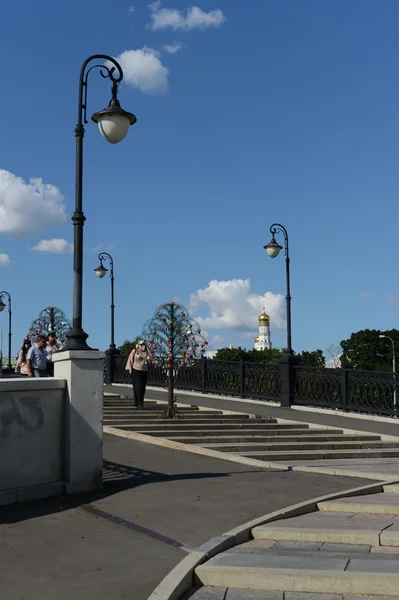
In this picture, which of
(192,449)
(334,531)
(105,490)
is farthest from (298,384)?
(334,531)

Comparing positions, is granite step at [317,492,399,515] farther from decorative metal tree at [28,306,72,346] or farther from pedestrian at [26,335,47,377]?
decorative metal tree at [28,306,72,346]

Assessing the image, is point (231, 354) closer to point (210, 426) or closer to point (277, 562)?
point (210, 426)

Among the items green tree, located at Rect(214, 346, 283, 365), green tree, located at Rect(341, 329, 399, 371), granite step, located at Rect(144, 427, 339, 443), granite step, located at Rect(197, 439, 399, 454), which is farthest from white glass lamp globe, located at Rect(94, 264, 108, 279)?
green tree, located at Rect(214, 346, 283, 365)

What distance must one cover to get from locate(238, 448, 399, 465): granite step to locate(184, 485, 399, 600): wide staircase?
467cm

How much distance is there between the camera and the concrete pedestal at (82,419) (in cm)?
964

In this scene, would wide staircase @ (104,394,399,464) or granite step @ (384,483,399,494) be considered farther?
wide staircase @ (104,394,399,464)

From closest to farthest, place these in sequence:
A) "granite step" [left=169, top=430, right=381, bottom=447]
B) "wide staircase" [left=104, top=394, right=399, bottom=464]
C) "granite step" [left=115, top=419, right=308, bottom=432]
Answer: "wide staircase" [left=104, top=394, right=399, bottom=464], "granite step" [left=169, top=430, right=381, bottom=447], "granite step" [left=115, top=419, right=308, bottom=432]

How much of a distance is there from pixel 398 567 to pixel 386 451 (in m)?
8.25

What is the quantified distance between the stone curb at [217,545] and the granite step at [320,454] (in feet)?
11.0

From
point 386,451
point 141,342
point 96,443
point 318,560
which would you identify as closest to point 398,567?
point 318,560

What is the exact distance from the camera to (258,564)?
6551mm

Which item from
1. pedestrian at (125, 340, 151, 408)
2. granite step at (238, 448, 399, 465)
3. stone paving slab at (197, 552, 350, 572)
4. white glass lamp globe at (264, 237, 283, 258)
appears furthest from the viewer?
white glass lamp globe at (264, 237, 283, 258)

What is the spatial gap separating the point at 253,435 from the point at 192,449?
9.28ft

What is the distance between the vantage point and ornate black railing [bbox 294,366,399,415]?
2020 cm
